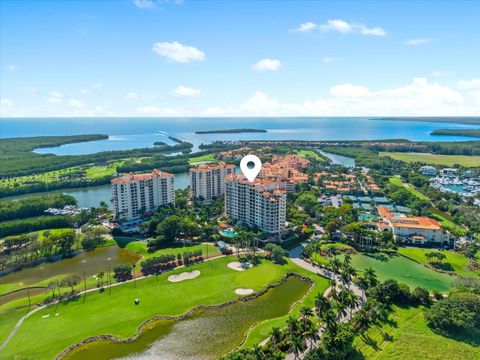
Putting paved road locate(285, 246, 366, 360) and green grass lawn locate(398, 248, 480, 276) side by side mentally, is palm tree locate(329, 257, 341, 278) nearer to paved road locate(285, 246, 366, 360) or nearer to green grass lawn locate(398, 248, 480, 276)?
paved road locate(285, 246, 366, 360)

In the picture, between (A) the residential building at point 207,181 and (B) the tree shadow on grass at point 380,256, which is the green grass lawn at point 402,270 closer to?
(B) the tree shadow on grass at point 380,256

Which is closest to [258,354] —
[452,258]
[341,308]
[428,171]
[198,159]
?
[341,308]

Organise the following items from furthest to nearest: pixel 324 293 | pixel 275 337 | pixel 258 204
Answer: pixel 258 204 → pixel 324 293 → pixel 275 337

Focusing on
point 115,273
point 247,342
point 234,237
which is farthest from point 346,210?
point 115,273

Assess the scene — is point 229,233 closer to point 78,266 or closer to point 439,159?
point 78,266

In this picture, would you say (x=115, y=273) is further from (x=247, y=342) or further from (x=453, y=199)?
(x=453, y=199)

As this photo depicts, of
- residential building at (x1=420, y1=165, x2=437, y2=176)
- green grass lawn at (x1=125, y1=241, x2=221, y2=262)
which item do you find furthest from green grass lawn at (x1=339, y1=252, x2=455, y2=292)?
residential building at (x1=420, y1=165, x2=437, y2=176)
